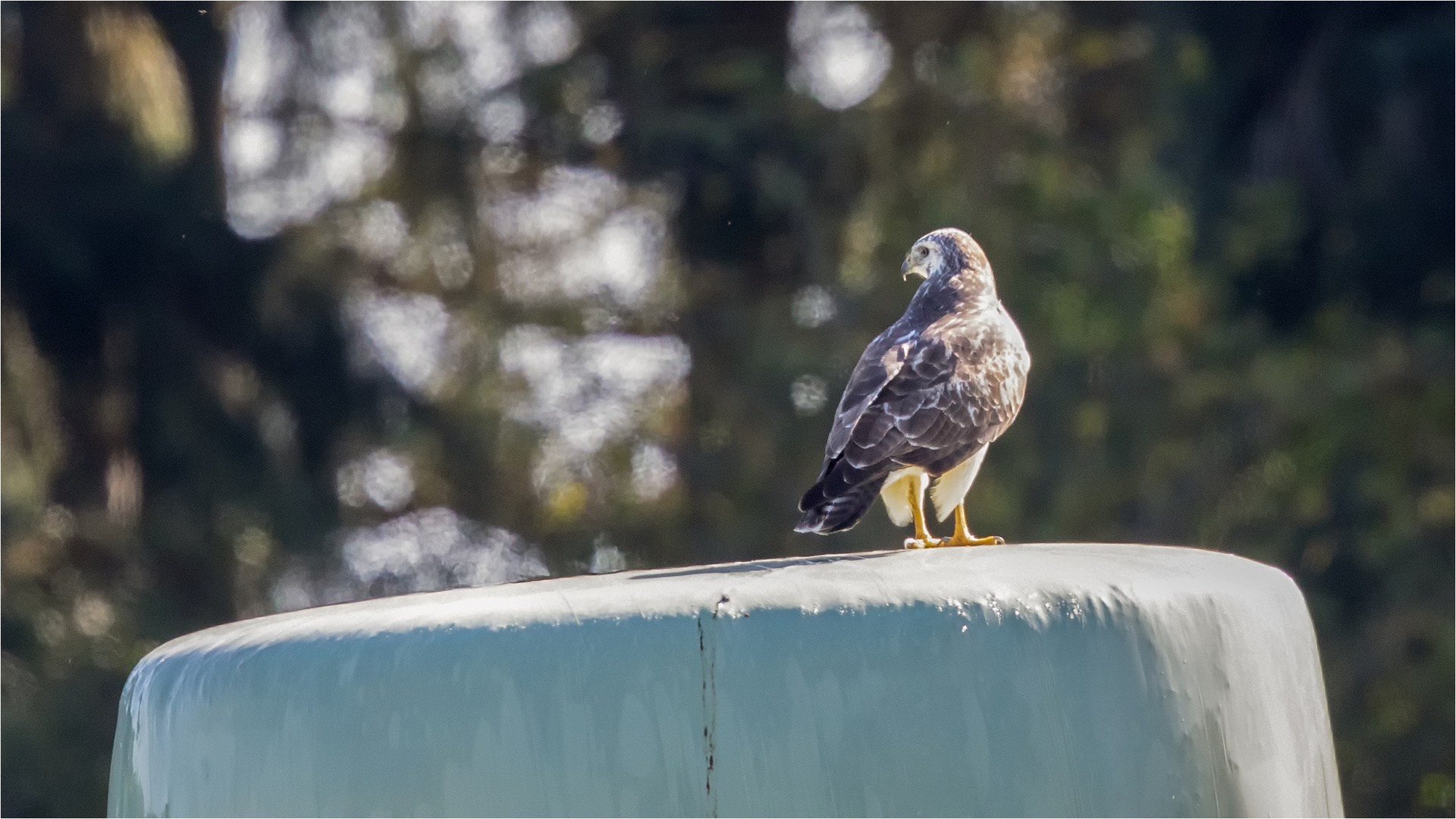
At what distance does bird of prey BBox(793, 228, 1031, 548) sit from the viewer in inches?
186

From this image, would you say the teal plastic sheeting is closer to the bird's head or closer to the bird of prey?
the bird of prey

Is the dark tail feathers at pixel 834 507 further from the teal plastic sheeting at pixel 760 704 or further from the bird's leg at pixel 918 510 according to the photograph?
the teal plastic sheeting at pixel 760 704

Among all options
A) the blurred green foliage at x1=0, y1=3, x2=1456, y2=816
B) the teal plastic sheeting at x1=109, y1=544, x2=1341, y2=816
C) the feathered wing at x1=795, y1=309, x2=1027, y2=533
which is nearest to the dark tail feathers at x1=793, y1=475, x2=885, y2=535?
the feathered wing at x1=795, y1=309, x2=1027, y2=533

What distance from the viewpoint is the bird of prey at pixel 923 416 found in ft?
15.5

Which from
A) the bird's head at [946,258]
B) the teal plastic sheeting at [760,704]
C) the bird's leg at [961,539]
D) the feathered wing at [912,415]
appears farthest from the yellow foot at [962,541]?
the teal plastic sheeting at [760,704]

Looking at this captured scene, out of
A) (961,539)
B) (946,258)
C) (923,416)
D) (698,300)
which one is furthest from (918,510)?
(698,300)

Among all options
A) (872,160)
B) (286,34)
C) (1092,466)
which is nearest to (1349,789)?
(1092,466)

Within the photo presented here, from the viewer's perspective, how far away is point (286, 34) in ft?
40.7

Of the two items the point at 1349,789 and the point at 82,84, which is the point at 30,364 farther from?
the point at 1349,789

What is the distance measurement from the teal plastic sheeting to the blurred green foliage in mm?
7338

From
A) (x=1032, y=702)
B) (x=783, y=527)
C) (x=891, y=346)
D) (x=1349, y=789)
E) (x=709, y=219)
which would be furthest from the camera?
(x=709, y=219)

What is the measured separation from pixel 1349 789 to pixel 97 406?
7866 mm

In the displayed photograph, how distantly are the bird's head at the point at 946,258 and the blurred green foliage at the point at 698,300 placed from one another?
164 inches

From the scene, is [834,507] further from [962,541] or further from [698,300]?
[698,300]
